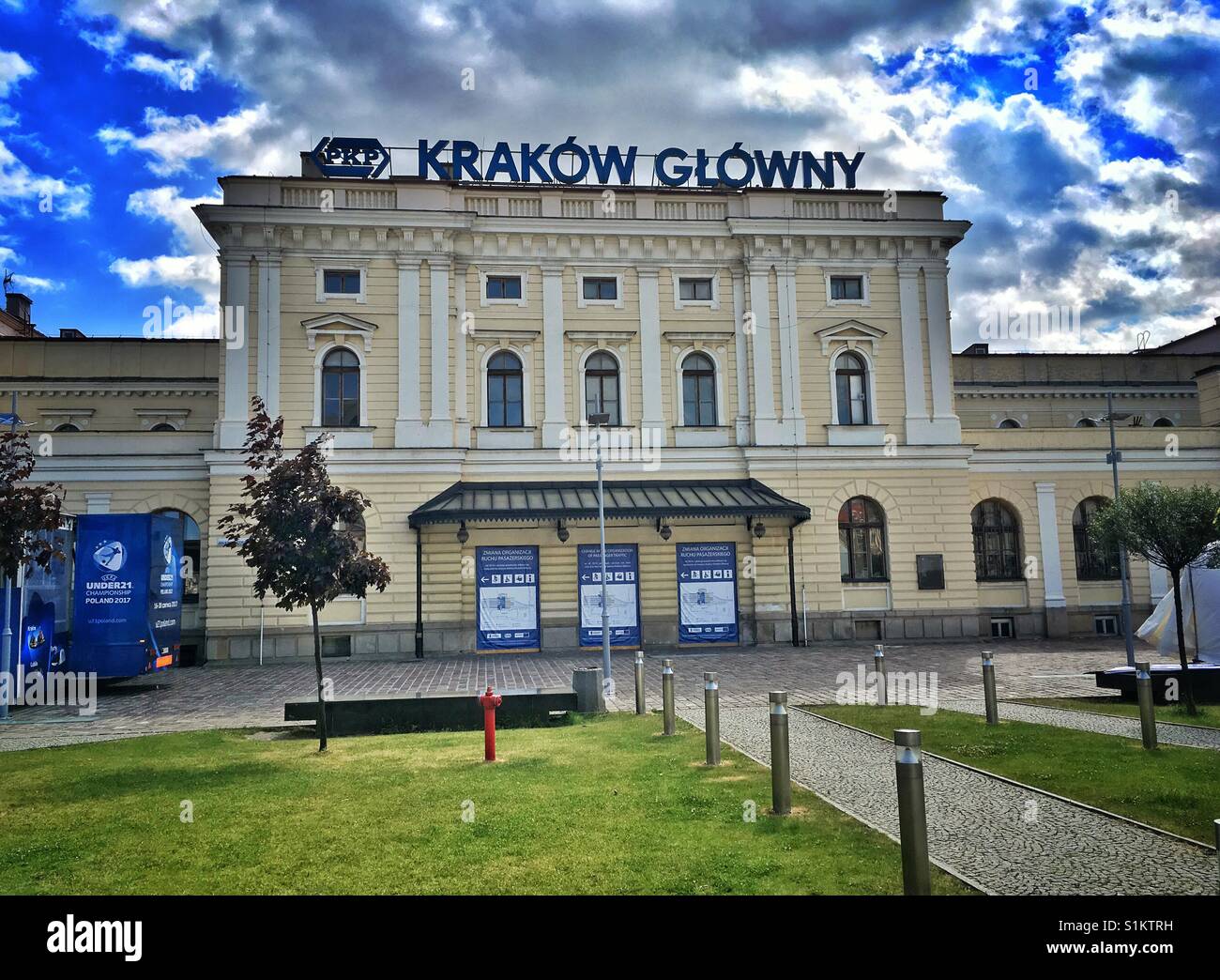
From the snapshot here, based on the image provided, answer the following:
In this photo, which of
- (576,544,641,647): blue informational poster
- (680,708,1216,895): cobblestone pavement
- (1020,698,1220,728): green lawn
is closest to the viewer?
(680,708,1216,895): cobblestone pavement

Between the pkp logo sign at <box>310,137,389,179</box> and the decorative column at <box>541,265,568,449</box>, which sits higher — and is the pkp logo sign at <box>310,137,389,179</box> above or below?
above

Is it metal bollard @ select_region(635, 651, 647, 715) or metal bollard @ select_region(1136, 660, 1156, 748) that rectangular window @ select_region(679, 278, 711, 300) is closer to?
metal bollard @ select_region(635, 651, 647, 715)

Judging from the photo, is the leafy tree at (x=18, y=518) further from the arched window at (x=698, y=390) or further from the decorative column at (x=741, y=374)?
the decorative column at (x=741, y=374)

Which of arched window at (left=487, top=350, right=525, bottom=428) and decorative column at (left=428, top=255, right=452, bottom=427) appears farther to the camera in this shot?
arched window at (left=487, top=350, right=525, bottom=428)

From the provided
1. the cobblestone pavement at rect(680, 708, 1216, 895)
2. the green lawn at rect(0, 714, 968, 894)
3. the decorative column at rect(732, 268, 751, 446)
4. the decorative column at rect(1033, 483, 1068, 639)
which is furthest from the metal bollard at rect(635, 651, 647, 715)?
the decorative column at rect(1033, 483, 1068, 639)

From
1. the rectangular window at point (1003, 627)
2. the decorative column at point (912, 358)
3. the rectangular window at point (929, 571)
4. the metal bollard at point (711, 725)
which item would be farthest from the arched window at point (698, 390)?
the metal bollard at point (711, 725)

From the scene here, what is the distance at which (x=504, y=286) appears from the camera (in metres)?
27.1

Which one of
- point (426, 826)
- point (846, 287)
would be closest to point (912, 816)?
point (426, 826)

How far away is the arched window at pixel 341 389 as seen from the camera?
25969mm

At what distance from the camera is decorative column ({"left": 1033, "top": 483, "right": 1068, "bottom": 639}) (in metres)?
28.2

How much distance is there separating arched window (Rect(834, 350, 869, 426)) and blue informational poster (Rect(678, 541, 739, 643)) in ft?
19.3

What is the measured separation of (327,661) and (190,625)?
4615 millimetres

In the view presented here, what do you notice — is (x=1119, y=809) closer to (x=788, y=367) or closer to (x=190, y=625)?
(x=788, y=367)

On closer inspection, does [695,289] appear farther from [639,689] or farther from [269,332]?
[639,689]
